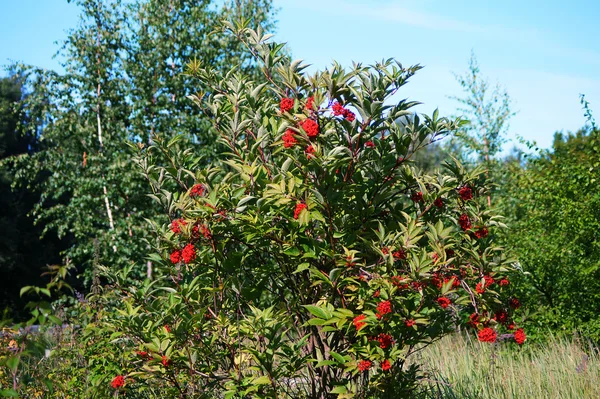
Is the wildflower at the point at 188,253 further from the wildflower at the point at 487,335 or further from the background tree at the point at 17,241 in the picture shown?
the background tree at the point at 17,241

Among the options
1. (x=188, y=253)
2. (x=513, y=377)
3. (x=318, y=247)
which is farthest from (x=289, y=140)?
(x=513, y=377)

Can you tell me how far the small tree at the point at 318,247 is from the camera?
333cm

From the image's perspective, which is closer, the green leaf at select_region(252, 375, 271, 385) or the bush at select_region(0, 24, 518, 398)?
the green leaf at select_region(252, 375, 271, 385)

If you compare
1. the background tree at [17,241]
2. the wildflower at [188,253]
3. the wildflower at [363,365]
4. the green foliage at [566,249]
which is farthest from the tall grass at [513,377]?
the background tree at [17,241]

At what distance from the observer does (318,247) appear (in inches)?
135

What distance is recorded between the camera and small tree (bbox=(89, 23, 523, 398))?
3.33 metres

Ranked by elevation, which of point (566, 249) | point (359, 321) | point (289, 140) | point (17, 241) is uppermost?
point (17, 241)

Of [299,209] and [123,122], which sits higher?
[123,122]

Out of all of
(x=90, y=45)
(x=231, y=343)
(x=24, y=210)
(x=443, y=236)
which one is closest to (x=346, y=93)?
(x=443, y=236)

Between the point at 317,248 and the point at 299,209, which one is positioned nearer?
the point at 299,209

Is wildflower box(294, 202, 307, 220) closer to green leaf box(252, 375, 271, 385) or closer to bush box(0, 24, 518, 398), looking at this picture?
bush box(0, 24, 518, 398)

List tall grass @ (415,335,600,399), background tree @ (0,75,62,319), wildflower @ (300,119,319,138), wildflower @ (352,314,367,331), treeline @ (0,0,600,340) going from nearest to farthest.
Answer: wildflower @ (352,314,367,331)
wildflower @ (300,119,319,138)
tall grass @ (415,335,600,399)
treeline @ (0,0,600,340)
background tree @ (0,75,62,319)

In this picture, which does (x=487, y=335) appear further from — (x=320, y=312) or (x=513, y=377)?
(x=513, y=377)

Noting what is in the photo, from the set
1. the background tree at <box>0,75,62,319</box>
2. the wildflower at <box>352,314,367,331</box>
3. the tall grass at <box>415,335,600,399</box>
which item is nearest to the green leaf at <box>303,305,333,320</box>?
the wildflower at <box>352,314,367,331</box>
